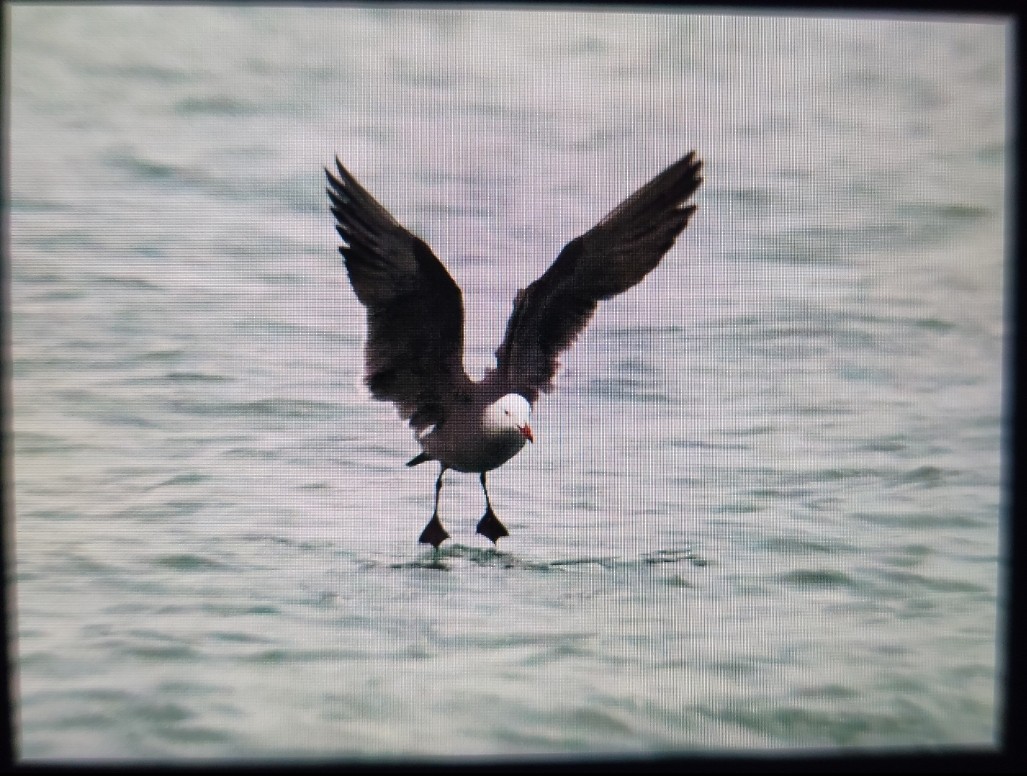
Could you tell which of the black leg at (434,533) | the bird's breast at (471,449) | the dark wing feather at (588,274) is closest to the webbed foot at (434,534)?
the black leg at (434,533)

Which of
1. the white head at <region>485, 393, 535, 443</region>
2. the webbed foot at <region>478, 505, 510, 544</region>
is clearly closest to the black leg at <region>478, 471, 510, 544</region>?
the webbed foot at <region>478, 505, 510, 544</region>

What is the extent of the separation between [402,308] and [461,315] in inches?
3.7

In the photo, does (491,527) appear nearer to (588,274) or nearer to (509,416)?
(509,416)

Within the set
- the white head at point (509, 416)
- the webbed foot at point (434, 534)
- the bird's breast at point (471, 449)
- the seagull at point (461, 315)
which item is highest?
the seagull at point (461, 315)

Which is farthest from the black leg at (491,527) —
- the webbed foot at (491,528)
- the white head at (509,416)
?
the white head at (509,416)

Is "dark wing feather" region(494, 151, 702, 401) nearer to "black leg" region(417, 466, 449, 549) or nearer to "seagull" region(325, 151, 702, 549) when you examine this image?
"seagull" region(325, 151, 702, 549)

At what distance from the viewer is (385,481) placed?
1630 millimetres

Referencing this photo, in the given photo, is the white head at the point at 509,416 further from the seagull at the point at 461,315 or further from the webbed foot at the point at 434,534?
the webbed foot at the point at 434,534

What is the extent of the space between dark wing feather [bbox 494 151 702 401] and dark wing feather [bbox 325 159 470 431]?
95 mm

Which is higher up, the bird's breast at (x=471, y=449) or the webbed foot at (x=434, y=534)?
the bird's breast at (x=471, y=449)

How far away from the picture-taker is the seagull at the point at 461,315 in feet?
5.18

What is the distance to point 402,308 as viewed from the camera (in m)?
1.62

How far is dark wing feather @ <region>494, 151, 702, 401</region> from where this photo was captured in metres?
1.62

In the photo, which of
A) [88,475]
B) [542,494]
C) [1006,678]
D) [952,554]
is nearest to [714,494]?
[542,494]
